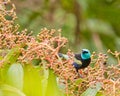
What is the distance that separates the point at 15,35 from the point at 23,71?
119 mm

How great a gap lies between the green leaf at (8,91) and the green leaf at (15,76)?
0.7 inches

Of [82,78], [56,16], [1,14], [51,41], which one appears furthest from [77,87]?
[56,16]

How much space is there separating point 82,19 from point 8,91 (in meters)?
3.12

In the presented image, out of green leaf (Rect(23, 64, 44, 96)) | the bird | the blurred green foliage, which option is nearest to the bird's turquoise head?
the bird

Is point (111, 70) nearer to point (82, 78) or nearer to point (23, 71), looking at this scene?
point (82, 78)

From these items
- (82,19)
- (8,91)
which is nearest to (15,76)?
(8,91)

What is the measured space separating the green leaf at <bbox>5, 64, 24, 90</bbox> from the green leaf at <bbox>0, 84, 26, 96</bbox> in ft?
0.06

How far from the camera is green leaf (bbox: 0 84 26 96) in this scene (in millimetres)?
1394

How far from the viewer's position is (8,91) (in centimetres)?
142

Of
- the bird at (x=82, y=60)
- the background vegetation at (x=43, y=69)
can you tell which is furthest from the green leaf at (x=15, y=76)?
the bird at (x=82, y=60)

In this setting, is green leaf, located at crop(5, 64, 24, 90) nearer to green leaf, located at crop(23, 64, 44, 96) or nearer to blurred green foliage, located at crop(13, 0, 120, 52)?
green leaf, located at crop(23, 64, 44, 96)

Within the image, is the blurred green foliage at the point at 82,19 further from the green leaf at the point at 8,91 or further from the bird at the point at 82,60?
the green leaf at the point at 8,91

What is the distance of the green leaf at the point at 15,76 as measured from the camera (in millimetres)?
1433

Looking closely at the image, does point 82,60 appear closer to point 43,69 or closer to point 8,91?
point 43,69
